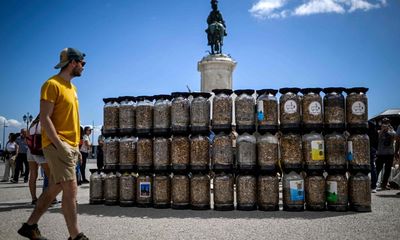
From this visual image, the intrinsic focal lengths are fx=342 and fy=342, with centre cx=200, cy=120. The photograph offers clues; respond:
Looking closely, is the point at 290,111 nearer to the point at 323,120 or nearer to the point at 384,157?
the point at 323,120

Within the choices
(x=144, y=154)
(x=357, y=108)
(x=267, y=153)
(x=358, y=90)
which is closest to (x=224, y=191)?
(x=267, y=153)

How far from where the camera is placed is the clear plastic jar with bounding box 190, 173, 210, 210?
5.11 meters

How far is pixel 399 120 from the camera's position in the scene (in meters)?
33.2

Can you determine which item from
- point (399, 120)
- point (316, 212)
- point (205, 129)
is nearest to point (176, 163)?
point (205, 129)

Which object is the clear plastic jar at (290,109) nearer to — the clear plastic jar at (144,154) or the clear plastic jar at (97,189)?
the clear plastic jar at (144,154)

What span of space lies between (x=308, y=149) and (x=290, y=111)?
0.61 m

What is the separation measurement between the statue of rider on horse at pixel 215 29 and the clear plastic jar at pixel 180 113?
1472 cm

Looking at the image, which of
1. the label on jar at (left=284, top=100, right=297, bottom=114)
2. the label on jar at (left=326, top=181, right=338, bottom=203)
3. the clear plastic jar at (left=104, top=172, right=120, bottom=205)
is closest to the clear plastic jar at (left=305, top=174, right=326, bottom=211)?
the label on jar at (left=326, top=181, right=338, bottom=203)

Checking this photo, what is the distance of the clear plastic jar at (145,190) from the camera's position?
5.41m

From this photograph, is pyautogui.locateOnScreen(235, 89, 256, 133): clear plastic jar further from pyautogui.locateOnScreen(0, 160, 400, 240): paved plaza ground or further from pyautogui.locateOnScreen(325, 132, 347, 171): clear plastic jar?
pyautogui.locateOnScreen(0, 160, 400, 240): paved plaza ground

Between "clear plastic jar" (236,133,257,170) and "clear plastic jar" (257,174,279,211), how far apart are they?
0.79ft

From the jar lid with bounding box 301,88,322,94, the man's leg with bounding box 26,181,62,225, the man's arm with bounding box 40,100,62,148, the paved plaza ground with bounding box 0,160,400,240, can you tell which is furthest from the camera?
the jar lid with bounding box 301,88,322,94

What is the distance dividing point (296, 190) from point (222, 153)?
1.18 m

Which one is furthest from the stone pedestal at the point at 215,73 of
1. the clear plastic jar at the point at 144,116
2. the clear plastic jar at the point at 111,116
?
the clear plastic jar at the point at 144,116
